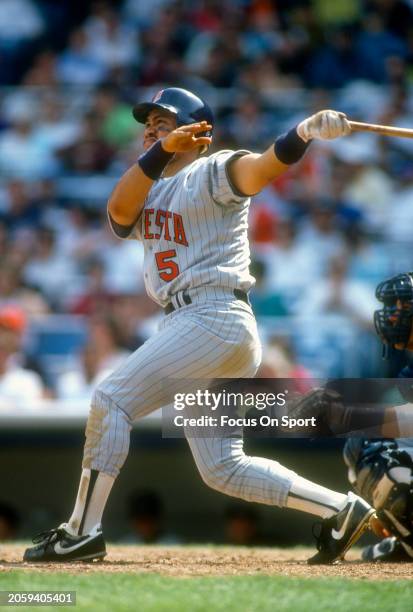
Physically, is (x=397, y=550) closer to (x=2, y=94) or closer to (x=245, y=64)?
(x=245, y=64)

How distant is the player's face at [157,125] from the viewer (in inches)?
169

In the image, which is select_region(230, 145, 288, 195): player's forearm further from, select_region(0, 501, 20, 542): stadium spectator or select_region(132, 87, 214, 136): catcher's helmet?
select_region(0, 501, 20, 542): stadium spectator

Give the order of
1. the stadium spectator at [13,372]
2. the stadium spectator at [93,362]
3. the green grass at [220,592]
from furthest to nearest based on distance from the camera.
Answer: the stadium spectator at [93,362]
the stadium spectator at [13,372]
the green grass at [220,592]

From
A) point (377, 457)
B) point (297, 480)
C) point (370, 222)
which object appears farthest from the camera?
point (370, 222)

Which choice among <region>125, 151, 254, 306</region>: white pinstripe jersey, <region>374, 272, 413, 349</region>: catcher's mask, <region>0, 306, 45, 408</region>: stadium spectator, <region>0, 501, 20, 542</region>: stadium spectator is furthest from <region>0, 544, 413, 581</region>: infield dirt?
<region>0, 306, 45, 408</region>: stadium spectator

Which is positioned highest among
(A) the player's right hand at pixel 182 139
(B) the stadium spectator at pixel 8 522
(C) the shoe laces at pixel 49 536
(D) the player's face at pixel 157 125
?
(D) the player's face at pixel 157 125

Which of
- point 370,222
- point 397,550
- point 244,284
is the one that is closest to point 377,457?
point 397,550

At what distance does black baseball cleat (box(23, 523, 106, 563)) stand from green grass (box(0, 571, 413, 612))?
292 mm

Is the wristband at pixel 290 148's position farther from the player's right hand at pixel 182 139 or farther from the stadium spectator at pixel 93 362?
the stadium spectator at pixel 93 362

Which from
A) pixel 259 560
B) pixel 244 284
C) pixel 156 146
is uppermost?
pixel 156 146

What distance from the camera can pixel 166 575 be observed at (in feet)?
12.6

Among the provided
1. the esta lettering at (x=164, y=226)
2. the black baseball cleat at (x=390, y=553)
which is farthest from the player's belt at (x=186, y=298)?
the black baseball cleat at (x=390, y=553)

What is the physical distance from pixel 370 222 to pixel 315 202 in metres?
0.47

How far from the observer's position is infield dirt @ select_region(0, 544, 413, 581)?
3924 millimetres
